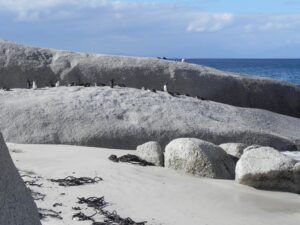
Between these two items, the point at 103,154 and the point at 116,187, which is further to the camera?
the point at 103,154

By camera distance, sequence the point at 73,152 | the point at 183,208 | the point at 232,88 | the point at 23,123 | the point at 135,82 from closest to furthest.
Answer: the point at 183,208 → the point at 73,152 → the point at 23,123 → the point at 135,82 → the point at 232,88

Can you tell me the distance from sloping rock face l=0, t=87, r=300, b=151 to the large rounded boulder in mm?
2243

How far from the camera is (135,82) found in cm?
1631

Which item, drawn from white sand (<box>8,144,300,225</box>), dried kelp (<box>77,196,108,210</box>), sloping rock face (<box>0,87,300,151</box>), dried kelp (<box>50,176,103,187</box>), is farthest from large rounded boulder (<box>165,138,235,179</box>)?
dried kelp (<box>77,196,108,210</box>)

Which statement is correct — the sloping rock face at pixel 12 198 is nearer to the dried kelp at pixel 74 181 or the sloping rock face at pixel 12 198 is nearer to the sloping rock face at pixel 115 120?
the dried kelp at pixel 74 181

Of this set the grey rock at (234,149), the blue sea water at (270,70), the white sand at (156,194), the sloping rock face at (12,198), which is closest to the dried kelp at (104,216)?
the white sand at (156,194)

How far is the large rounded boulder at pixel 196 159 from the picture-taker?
9.88m

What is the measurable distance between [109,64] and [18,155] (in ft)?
21.3

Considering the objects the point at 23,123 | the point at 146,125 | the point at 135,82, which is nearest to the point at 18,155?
the point at 23,123

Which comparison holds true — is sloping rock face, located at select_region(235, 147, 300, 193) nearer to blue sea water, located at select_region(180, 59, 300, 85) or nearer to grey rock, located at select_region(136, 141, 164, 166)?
grey rock, located at select_region(136, 141, 164, 166)

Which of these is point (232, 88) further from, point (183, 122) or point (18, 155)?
point (18, 155)

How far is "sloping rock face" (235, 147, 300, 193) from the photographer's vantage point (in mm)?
9617

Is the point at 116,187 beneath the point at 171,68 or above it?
beneath

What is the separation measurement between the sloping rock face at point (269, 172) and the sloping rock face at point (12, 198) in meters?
6.75
